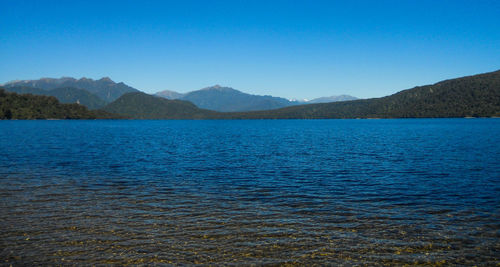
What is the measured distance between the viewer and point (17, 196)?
24750mm

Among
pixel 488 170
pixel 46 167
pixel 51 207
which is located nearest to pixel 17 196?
pixel 51 207

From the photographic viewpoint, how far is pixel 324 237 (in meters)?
16.6

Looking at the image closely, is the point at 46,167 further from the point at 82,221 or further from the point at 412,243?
the point at 412,243

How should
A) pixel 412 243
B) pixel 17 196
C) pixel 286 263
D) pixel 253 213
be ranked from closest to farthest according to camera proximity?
pixel 286 263
pixel 412 243
pixel 253 213
pixel 17 196

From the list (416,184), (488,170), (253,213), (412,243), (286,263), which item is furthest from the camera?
(488,170)

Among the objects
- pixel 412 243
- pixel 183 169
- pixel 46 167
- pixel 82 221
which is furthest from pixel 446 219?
pixel 46 167

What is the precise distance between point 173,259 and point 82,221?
8.17 m

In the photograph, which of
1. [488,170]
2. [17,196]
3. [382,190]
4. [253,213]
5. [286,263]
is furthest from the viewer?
[488,170]

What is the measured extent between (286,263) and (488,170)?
111 ft

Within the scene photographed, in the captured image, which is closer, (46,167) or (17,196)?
(17,196)

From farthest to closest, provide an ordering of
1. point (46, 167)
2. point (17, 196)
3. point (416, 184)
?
point (46, 167) → point (416, 184) → point (17, 196)

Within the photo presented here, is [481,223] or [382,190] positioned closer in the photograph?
[481,223]

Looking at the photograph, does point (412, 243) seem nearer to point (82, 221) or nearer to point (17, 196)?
point (82, 221)

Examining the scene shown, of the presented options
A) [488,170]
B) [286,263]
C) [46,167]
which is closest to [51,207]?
[286,263]
